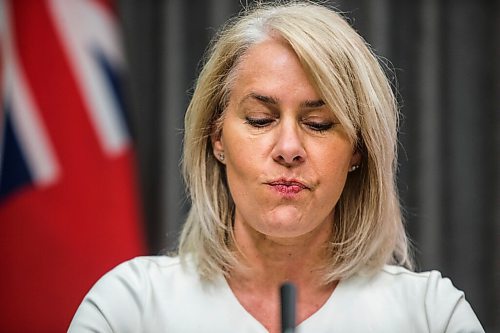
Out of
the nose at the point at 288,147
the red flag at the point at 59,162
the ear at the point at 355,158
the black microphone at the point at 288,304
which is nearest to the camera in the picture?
the black microphone at the point at 288,304

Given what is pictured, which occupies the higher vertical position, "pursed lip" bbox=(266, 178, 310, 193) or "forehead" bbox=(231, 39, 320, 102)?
"forehead" bbox=(231, 39, 320, 102)

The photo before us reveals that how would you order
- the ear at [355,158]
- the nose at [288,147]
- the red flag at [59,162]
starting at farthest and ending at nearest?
the red flag at [59,162] < the ear at [355,158] < the nose at [288,147]

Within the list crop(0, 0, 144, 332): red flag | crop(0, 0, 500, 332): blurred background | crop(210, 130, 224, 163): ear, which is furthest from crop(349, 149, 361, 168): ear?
crop(0, 0, 144, 332): red flag

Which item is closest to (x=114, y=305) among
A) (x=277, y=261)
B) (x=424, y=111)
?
(x=277, y=261)

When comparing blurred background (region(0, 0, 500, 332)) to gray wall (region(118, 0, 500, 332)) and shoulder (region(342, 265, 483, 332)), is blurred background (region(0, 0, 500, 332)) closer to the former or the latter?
gray wall (region(118, 0, 500, 332))

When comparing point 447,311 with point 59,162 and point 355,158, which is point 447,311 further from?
point 59,162

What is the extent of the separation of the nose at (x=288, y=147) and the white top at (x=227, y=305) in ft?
0.92

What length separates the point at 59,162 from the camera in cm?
306

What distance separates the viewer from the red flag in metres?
3.04

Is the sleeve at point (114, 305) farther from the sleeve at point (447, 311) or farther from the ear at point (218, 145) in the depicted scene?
the sleeve at point (447, 311)

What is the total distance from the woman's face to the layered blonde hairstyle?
27mm

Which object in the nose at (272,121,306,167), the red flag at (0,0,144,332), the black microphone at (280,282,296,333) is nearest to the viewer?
the black microphone at (280,282,296,333)

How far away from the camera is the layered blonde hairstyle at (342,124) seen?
1567 mm

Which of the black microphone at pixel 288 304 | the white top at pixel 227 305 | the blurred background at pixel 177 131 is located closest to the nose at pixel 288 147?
the white top at pixel 227 305
